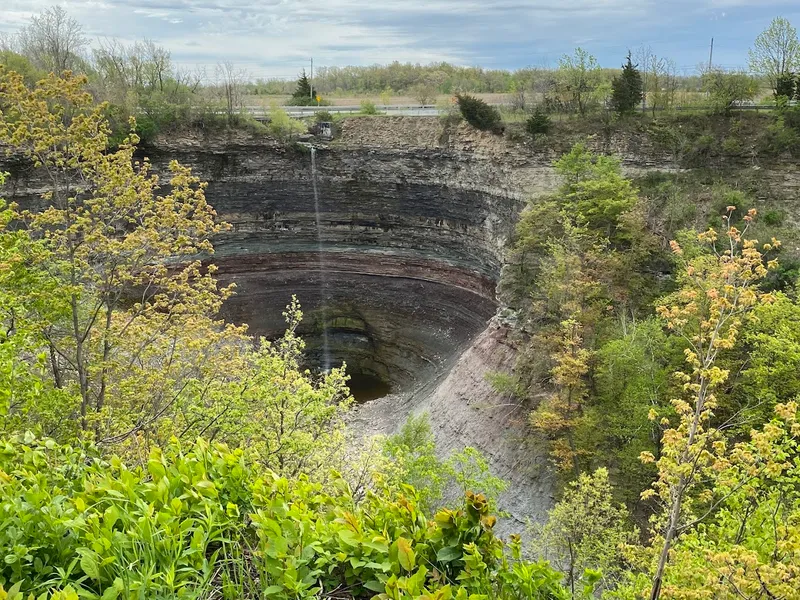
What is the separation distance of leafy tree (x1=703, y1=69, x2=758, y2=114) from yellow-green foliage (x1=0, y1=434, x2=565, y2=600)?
32647 millimetres

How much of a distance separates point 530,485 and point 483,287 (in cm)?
1685

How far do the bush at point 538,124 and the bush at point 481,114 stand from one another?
2.19m

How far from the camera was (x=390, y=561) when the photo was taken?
12.9 ft

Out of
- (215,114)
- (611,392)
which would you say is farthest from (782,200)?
(215,114)

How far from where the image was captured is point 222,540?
3.86 metres

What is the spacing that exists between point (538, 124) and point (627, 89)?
5434 millimetres

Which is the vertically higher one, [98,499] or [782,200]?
[782,200]

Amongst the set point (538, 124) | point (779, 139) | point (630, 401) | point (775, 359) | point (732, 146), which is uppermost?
point (538, 124)

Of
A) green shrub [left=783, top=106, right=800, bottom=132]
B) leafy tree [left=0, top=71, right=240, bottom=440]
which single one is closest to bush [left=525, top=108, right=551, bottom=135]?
green shrub [left=783, top=106, right=800, bottom=132]

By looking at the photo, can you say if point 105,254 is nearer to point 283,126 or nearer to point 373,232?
point 373,232

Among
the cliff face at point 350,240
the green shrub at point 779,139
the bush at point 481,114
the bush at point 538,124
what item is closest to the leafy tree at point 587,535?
the cliff face at point 350,240

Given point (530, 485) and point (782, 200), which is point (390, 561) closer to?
point (530, 485)

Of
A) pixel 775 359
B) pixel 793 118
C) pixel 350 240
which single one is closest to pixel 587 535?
pixel 775 359

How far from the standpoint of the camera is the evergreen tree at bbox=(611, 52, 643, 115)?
32281 millimetres
